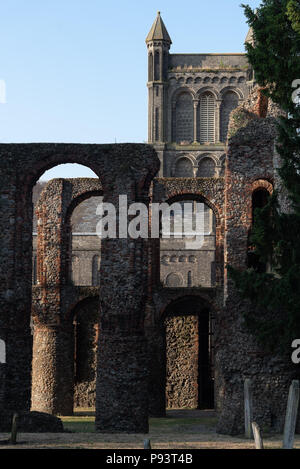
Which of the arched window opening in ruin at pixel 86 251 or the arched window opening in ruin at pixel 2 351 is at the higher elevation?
the arched window opening in ruin at pixel 86 251

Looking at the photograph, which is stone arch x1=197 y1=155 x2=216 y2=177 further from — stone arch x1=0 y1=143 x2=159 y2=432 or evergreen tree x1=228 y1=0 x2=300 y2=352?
evergreen tree x1=228 y1=0 x2=300 y2=352

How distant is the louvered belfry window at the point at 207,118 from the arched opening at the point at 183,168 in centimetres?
200

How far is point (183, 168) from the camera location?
2235 inches

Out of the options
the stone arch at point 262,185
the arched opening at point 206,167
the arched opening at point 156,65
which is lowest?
the stone arch at point 262,185

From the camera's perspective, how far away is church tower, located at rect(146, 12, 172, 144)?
57.8m

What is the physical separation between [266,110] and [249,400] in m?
9.26

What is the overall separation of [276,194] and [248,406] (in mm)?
4285

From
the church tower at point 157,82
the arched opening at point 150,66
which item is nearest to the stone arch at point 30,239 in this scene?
the church tower at point 157,82

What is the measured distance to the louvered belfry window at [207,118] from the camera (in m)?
57.7

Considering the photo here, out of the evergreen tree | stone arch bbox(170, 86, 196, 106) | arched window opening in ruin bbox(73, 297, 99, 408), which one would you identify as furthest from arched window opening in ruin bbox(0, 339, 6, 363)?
stone arch bbox(170, 86, 196, 106)

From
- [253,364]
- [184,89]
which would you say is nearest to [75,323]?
[253,364]

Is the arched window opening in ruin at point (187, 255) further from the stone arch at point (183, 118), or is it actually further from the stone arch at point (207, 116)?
the stone arch at point (183, 118)

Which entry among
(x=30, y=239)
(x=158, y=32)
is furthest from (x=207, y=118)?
(x=30, y=239)

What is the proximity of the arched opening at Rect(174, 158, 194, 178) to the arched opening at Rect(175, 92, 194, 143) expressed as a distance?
1749mm
